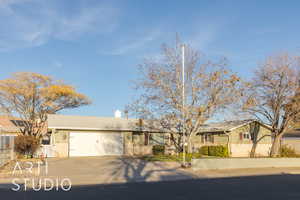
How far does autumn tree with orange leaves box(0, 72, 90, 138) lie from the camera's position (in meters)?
36.7

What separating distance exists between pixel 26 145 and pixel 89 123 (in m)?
6.18

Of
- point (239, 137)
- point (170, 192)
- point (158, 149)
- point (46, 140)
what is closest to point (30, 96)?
point (46, 140)

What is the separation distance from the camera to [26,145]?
25.1 metres

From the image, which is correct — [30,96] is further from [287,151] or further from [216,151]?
[287,151]

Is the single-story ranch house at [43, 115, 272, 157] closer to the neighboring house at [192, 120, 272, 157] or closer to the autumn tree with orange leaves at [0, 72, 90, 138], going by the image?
the neighboring house at [192, 120, 272, 157]

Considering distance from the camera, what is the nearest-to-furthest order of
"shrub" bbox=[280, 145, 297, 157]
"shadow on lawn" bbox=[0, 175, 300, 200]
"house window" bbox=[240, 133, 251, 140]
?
"shadow on lawn" bbox=[0, 175, 300, 200] < "shrub" bbox=[280, 145, 297, 157] < "house window" bbox=[240, 133, 251, 140]

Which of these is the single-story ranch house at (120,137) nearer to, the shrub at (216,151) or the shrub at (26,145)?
the shrub at (26,145)

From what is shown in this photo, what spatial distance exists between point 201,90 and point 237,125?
33.1 feet

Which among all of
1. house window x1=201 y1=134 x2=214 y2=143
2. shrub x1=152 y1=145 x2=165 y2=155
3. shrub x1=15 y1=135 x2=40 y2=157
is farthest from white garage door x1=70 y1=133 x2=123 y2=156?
house window x1=201 y1=134 x2=214 y2=143

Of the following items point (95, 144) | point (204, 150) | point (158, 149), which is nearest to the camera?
point (95, 144)

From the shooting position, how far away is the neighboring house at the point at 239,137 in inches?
1192

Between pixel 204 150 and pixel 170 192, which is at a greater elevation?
pixel 170 192

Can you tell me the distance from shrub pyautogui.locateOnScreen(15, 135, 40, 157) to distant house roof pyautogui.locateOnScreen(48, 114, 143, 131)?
186 centimetres

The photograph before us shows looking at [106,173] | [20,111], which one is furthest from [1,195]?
[20,111]
